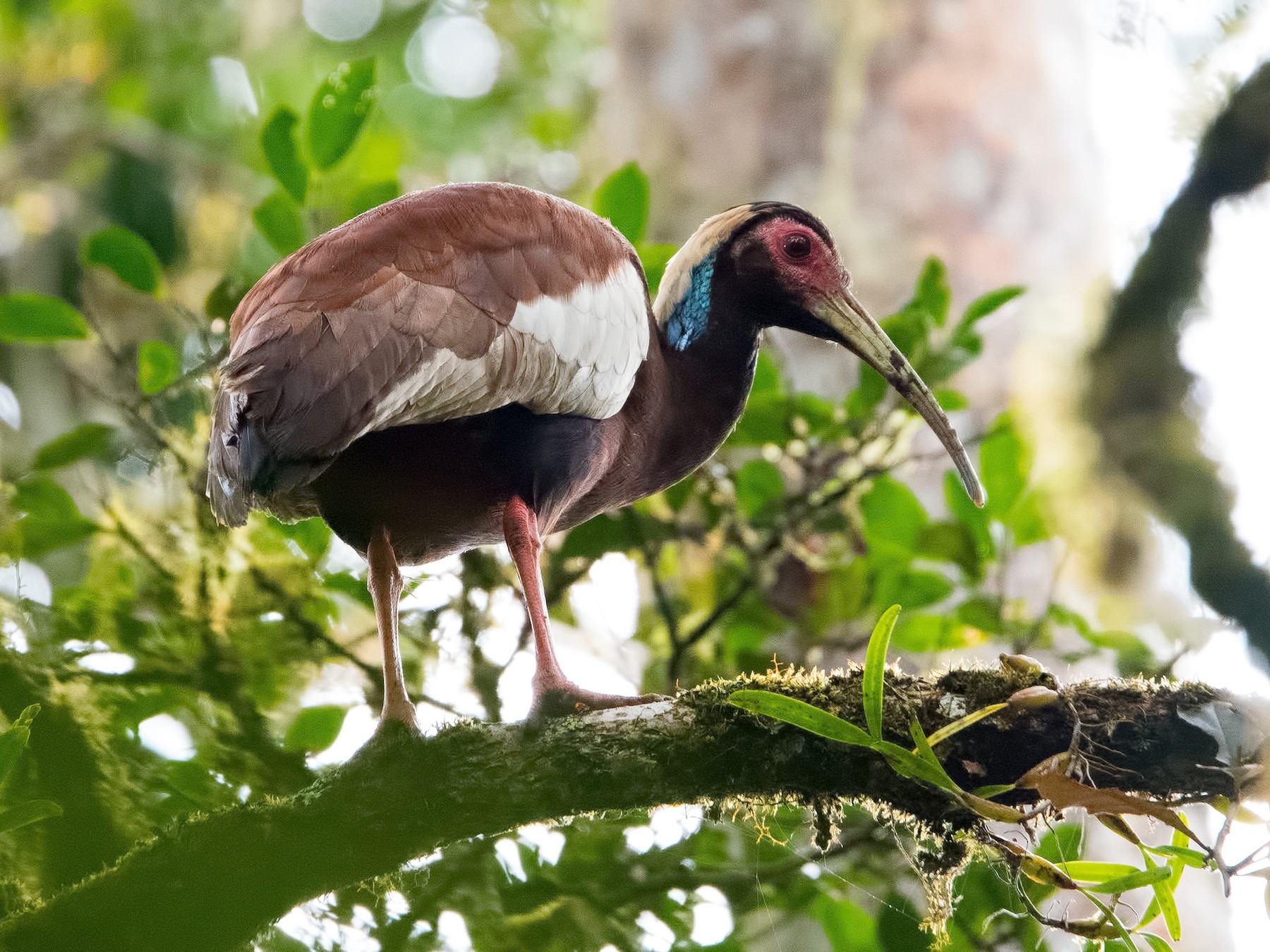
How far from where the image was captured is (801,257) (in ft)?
9.70

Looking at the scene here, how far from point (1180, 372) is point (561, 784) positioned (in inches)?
111

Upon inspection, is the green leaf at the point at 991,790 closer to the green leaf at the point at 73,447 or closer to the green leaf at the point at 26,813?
the green leaf at the point at 26,813

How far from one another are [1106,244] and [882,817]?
3.87 m

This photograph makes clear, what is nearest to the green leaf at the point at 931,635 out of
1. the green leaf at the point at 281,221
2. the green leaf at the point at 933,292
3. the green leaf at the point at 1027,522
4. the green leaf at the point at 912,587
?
the green leaf at the point at 912,587

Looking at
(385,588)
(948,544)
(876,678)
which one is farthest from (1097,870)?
(385,588)

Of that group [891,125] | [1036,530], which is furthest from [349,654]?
[891,125]

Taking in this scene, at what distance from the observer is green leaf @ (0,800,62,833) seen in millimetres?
2082

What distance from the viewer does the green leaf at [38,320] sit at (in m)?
3.21

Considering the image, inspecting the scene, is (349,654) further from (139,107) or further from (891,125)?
(139,107)

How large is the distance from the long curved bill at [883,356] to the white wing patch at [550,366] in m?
0.50

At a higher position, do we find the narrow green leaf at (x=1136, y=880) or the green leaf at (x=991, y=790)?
the green leaf at (x=991, y=790)

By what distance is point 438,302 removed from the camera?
2.27 meters

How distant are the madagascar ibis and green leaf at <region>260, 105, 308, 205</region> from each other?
0.80 meters

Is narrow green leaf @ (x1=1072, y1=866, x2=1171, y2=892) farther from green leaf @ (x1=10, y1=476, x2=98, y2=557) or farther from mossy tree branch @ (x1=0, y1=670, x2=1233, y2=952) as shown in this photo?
green leaf @ (x1=10, y1=476, x2=98, y2=557)
